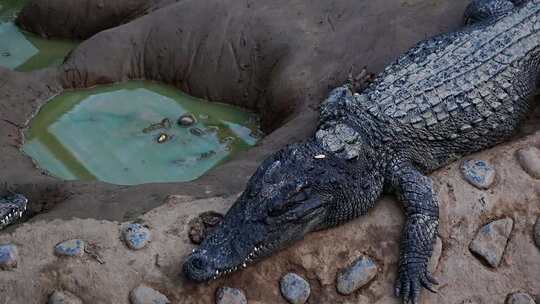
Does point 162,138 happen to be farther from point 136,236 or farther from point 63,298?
point 63,298

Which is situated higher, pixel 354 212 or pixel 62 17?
pixel 354 212

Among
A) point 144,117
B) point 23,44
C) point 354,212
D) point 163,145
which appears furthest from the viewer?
point 23,44

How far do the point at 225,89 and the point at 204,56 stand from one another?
398 millimetres

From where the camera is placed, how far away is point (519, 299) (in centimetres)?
390

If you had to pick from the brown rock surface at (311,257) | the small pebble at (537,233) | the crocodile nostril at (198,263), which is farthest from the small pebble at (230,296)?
the small pebble at (537,233)

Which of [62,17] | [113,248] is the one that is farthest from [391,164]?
[62,17]

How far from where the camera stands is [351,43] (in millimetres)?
5781

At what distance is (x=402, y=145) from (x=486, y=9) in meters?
1.72

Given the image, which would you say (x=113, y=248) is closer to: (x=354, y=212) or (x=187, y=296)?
(x=187, y=296)

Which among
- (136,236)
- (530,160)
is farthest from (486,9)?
(136,236)

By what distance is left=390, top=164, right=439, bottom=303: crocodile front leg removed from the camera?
12.6ft

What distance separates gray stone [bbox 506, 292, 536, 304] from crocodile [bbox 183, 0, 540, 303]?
0.43 meters

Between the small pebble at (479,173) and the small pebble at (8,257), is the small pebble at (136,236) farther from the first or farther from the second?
the small pebble at (479,173)

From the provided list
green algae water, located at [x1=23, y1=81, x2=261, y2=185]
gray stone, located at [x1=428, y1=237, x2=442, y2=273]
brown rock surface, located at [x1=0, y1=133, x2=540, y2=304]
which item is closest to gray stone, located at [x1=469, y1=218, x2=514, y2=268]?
brown rock surface, located at [x1=0, y1=133, x2=540, y2=304]
